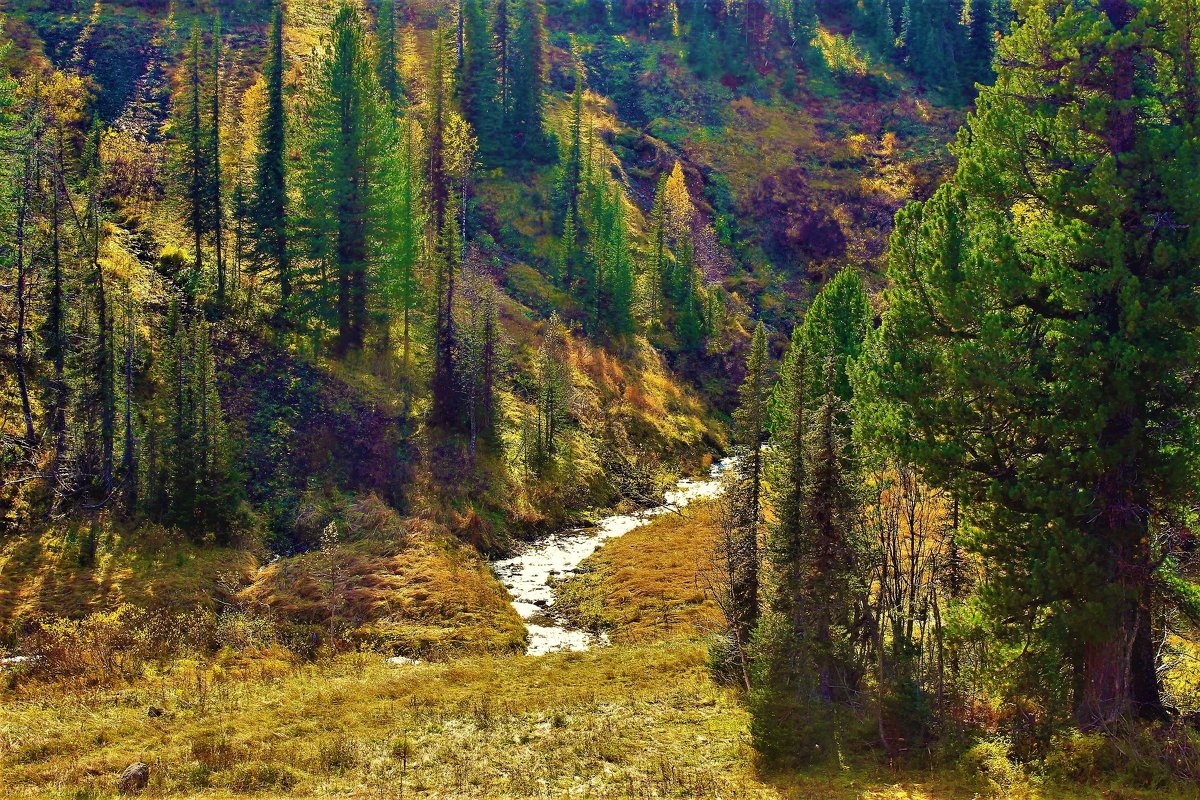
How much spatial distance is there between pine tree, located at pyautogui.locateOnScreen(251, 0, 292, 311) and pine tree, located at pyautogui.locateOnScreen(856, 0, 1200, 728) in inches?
1560

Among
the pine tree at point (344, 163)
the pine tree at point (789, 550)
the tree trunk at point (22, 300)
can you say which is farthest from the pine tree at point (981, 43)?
the tree trunk at point (22, 300)

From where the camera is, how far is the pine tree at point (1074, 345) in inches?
570

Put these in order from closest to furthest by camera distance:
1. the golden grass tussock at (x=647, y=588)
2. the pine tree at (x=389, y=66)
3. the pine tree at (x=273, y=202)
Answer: the golden grass tussock at (x=647, y=588)
the pine tree at (x=273, y=202)
the pine tree at (x=389, y=66)

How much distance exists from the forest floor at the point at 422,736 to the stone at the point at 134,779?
14 centimetres

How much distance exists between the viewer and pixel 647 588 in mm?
34781

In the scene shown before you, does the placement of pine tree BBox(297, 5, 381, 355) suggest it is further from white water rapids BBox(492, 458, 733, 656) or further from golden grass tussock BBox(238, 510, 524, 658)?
white water rapids BBox(492, 458, 733, 656)

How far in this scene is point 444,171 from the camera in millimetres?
63438

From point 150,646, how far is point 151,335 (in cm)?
2274

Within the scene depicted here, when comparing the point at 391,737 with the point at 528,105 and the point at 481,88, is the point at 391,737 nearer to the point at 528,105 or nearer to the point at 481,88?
the point at 481,88

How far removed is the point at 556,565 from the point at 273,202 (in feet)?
94.7

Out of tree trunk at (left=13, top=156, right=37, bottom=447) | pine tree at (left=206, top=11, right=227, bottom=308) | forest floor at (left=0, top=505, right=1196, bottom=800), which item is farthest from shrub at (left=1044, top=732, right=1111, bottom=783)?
pine tree at (left=206, top=11, right=227, bottom=308)

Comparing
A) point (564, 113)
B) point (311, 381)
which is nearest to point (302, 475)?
point (311, 381)

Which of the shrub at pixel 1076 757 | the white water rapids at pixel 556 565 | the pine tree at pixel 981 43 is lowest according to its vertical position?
the white water rapids at pixel 556 565

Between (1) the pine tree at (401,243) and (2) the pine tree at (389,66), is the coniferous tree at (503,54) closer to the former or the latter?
(2) the pine tree at (389,66)
